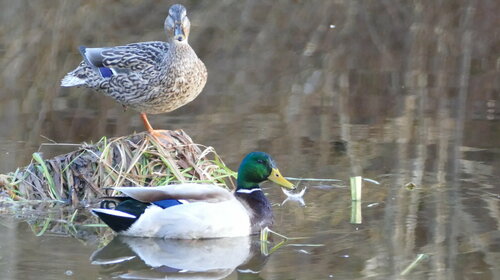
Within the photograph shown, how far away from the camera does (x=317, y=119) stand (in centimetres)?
1130

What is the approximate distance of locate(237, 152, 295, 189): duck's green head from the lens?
315 inches

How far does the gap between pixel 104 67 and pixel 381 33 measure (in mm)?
6768

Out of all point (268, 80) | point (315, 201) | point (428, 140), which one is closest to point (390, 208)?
point (315, 201)

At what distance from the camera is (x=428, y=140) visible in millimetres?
10336

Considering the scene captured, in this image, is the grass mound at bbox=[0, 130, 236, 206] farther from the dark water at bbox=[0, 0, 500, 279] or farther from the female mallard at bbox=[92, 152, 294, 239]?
the female mallard at bbox=[92, 152, 294, 239]

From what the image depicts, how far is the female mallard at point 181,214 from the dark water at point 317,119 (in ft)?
0.45

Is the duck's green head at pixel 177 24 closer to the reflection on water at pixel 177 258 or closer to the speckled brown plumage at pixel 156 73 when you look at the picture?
the speckled brown plumage at pixel 156 73

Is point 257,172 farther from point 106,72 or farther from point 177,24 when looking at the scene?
point 106,72

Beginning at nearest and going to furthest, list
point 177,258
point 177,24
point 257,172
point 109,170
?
point 177,258 < point 257,172 < point 109,170 < point 177,24

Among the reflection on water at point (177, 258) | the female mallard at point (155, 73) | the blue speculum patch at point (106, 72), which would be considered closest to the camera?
the reflection on water at point (177, 258)

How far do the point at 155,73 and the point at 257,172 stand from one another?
1.34 m

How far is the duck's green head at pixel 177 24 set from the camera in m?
8.82

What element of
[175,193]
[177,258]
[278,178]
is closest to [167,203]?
[175,193]

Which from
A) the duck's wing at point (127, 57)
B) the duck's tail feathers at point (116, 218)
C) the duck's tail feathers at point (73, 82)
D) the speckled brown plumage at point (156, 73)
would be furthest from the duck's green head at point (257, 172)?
the duck's tail feathers at point (73, 82)
